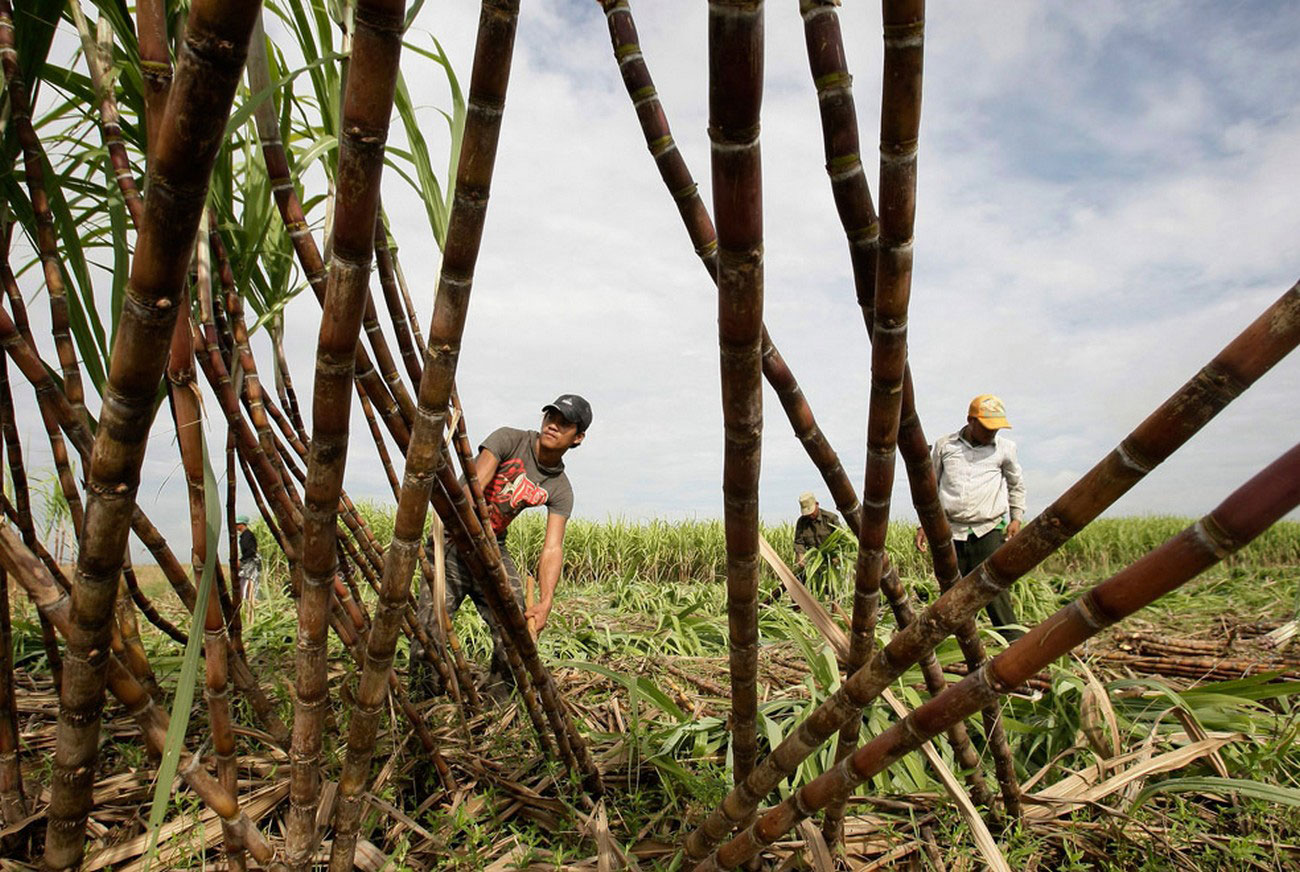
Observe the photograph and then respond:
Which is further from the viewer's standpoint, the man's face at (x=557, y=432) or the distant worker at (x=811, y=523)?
the distant worker at (x=811, y=523)

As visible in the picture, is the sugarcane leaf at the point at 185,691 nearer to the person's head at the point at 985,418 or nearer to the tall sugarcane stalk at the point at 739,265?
the tall sugarcane stalk at the point at 739,265

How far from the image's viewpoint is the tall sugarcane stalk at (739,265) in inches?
20.0

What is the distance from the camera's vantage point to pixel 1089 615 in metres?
0.62

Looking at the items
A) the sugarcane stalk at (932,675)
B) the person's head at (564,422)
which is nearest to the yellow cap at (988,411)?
the person's head at (564,422)

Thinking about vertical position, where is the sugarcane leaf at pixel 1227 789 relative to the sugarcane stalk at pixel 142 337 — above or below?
below

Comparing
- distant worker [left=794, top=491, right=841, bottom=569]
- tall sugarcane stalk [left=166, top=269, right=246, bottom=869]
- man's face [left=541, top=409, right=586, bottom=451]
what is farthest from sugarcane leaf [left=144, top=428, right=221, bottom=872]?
distant worker [left=794, top=491, right=841, bottom=569]

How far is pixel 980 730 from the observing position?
228 centimetres

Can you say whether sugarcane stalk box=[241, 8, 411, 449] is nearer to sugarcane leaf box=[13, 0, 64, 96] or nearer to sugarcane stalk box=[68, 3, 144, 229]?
sugarcane stalk box=[68, 3, 144, 229]

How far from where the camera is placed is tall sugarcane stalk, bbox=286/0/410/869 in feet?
1.94

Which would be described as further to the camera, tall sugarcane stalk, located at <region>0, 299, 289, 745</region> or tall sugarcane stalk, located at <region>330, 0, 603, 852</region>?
tall sugarcane stalk, located at <region>0, 299, 289, 745</region>

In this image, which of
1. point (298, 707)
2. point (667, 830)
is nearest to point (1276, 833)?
point (667, 830)

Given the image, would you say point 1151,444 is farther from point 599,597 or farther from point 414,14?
point 599,597

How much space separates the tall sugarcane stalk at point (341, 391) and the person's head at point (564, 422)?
2.56m

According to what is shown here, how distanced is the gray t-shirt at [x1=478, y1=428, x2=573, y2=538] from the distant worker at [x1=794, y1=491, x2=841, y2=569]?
479 cm
